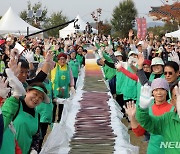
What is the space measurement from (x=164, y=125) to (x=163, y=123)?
19 mm

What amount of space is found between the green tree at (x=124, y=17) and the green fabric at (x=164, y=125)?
6538 centimetres

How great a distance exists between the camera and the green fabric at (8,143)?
10.00ft

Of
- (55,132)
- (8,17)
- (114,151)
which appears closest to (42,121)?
(55,132)

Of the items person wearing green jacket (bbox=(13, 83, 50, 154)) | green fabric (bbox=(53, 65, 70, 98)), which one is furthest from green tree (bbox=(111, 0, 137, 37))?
person wearing green jacket (bbox=(13, 83, 50, 154))

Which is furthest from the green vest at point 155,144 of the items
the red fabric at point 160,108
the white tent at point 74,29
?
the white tent at point 74,29

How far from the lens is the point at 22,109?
12.5 feet

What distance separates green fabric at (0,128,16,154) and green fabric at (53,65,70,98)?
4930 millimetres

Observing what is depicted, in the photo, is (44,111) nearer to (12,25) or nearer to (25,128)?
(25,128)

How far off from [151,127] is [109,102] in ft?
14.7

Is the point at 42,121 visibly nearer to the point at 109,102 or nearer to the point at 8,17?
the point at 109,102

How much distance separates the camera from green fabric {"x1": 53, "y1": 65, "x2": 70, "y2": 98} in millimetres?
8184

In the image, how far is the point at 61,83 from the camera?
8.22 metres

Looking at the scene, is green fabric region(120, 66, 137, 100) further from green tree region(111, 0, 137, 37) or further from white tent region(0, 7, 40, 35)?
green tree region(111, 0, 137, 37)

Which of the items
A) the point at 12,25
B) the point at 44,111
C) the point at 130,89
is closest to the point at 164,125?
the point at 44,111
